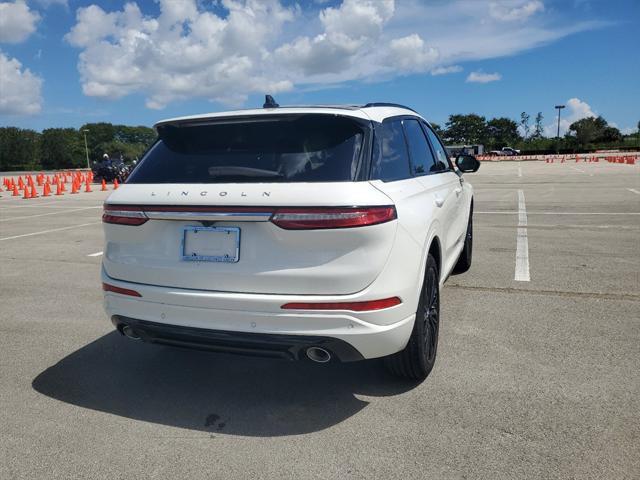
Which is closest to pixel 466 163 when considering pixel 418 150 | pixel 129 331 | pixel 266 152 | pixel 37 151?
pixel 418 150

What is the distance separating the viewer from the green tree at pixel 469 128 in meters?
127

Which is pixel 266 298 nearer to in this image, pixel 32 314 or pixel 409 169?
pixel 409 169

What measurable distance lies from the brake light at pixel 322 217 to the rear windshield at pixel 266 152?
20cm

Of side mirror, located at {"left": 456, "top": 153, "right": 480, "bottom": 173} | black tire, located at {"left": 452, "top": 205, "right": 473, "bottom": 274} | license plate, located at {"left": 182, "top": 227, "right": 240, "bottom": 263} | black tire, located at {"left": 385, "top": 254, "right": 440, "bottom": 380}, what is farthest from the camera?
black tire, located at {"left": 452, "top": 205, "right": 473, "bottom": 274}

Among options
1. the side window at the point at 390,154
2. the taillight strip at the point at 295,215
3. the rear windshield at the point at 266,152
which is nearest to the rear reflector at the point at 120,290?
the taillight strip at the point at 295,215

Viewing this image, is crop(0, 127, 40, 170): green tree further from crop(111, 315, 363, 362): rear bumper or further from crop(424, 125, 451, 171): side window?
crop(111, 315, 363, 362): rear bumper

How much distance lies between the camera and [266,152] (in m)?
2.97

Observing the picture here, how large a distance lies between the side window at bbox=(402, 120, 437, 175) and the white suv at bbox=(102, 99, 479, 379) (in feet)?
1.66

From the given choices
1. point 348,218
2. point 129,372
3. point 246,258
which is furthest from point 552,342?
point 129,372

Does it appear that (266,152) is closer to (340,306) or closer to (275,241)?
(275,241)

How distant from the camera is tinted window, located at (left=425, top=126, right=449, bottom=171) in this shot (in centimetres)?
471

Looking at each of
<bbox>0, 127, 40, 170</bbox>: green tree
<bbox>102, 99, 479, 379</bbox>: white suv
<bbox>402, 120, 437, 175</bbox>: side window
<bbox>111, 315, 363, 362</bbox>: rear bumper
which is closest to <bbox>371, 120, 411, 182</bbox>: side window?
<bbox>102, 99, 479, 379</bbox>: white suv

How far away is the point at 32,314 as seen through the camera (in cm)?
508

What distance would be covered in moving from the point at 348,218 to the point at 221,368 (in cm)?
172
